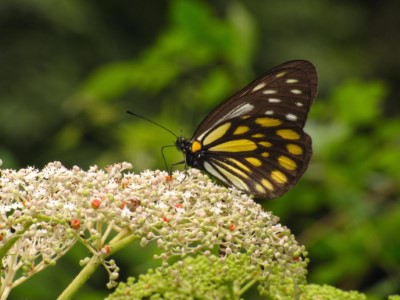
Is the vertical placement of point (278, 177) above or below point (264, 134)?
below

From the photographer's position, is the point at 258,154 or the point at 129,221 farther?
the point at 258,154

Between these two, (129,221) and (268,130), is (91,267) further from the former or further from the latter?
(268,130)

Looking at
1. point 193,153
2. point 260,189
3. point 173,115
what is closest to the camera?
point 260,189

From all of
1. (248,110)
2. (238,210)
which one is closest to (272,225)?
(238,210)

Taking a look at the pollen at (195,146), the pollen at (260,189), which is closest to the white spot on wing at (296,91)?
the pollen at (260,189)

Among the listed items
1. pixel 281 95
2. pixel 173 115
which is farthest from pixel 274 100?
pixel 173 115

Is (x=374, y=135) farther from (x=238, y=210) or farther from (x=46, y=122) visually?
(x=46, y=122)

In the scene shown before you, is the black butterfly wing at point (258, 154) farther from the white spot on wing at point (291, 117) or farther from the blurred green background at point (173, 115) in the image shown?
the blurred green background at point (173, 115)
